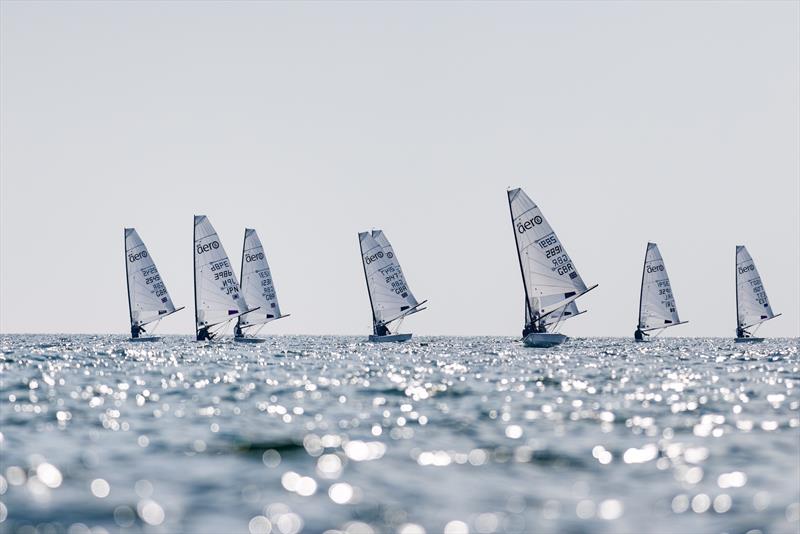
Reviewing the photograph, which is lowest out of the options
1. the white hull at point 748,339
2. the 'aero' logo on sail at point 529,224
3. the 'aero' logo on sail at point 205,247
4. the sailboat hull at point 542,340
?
the white hull at point 748,339

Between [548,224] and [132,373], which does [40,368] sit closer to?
[132,373]

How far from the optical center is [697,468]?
53.6 feet

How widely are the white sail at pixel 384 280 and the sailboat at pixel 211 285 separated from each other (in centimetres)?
996

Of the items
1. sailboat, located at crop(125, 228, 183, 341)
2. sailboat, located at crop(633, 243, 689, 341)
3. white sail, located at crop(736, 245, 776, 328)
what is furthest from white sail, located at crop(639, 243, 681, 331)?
sailboat, located at crop(125, 228, 183, 341)

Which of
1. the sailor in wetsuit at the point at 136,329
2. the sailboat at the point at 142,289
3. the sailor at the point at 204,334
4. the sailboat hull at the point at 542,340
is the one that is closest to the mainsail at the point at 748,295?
the sailboat hull at the point at 542,340

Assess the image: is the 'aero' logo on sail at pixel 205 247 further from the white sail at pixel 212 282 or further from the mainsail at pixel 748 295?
the mainsail at pixel 748 295

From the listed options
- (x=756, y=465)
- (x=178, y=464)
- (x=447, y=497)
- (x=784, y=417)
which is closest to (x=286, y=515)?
(x=447, y=497)

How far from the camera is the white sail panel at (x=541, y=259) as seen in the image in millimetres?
70875

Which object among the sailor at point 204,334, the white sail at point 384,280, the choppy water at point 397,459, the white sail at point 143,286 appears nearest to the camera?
the choppy water at point 397,459

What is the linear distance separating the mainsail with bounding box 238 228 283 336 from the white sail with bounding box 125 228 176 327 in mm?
6283

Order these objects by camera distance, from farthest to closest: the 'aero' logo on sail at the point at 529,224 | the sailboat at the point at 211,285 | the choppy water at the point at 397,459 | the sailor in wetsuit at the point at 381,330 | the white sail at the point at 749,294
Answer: the white sail at the point at 749,294, the sailor in wetsuit at the point at 381,330, the sailboat at the point at 211,285, the 'aero' logo on sail at the point at 529,224, the choppy water at the point at 397,459

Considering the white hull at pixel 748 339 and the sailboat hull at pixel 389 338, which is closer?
the sailboat hull at pixel 389 338

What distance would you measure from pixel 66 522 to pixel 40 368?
105ft

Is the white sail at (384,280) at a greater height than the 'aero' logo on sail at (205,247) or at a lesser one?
lesser
